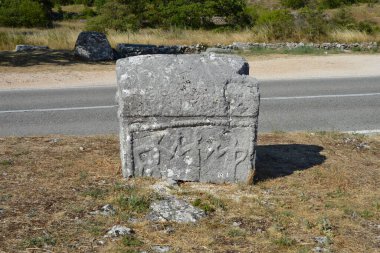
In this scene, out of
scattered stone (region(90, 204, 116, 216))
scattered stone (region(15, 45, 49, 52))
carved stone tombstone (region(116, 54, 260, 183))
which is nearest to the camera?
scattered stone (region(90, 204, 116, 216))

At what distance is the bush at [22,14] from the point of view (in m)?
36.8

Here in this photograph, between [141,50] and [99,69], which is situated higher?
[141,50]

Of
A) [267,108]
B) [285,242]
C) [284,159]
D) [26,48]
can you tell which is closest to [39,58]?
[26,48]

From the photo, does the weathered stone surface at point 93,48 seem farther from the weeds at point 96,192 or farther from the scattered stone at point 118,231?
the scattered stone at point 118,231

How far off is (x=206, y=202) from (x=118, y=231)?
1.14m

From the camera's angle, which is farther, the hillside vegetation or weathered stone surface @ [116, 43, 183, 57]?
the hillside vegetation

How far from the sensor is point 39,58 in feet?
60.0

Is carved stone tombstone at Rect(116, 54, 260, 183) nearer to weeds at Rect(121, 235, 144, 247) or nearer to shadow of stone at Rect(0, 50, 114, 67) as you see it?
weeds at Rect(121, 235, 144, 247)

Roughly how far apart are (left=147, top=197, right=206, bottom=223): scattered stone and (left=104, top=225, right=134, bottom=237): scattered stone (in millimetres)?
342

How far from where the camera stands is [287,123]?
1077 cm

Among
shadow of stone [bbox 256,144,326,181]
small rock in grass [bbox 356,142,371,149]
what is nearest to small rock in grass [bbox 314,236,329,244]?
shadow of stone [bbox 256,144,326,181]

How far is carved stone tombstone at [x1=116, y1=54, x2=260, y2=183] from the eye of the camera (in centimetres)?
632

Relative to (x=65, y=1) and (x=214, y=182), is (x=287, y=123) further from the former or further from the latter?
(x=65, y=1)

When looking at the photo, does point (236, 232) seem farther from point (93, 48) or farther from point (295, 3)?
point (295, 3)
